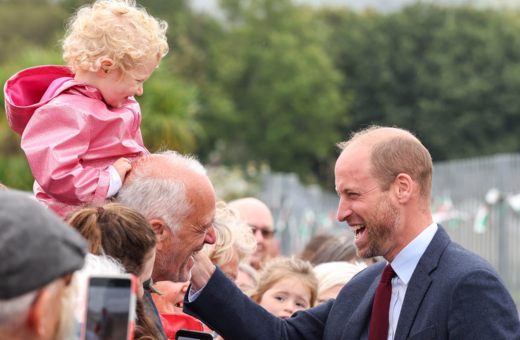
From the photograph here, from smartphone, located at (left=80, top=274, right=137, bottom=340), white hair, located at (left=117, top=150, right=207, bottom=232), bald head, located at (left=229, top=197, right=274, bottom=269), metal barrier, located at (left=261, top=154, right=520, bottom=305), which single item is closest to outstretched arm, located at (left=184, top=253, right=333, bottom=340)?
white hair, located at (left=117, top=150, right=207, bottom=232)

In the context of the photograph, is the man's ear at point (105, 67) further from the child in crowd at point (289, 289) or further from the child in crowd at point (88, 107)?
the child in crowd at point (289, 289)

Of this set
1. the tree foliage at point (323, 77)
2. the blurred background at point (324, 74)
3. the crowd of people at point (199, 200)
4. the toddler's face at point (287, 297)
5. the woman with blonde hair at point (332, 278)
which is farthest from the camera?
the tree foliage at point (323, 77)

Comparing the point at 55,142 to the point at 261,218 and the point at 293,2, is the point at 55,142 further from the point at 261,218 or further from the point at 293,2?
the point at 293,2

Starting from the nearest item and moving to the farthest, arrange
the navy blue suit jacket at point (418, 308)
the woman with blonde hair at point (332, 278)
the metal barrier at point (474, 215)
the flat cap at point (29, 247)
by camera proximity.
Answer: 1. the flat cap at point (29, 247)
2. the navy blue suit jacket at point (418, 308)
3. the woman with blonde hair at point (332, 278)
4. the metal barrier at point (474, 215)

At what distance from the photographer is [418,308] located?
268 cm

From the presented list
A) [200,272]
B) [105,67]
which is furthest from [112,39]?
[200,272]

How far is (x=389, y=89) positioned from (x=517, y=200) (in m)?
38.5

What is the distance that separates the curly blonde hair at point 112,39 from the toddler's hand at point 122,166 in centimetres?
36

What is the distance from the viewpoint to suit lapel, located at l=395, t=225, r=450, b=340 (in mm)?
2668

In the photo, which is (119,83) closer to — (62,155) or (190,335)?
(62,155)

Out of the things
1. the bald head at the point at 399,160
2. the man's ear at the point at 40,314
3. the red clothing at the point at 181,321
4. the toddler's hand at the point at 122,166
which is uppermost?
the bald head at the point at 399,160

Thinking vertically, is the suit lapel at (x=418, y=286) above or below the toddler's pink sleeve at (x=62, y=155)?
below

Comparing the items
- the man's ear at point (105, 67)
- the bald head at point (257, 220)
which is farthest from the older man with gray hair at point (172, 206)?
the bald head at point (257, 220)

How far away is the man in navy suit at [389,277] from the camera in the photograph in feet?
8.52
